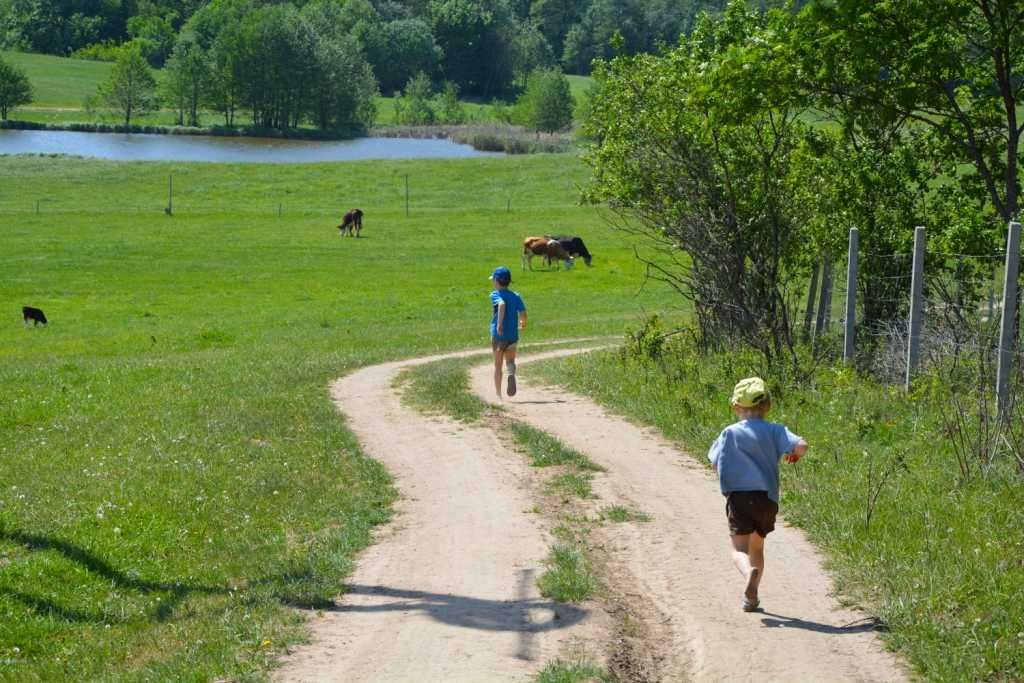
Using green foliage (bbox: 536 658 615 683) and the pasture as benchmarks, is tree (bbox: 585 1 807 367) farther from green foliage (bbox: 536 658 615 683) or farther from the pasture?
green foliage (bbox: 536 658 615 683)

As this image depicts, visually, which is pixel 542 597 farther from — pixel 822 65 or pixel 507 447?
pixel 822 65

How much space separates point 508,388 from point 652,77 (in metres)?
6.59

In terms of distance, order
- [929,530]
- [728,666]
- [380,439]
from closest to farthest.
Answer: [728,666] < [929,530] < [380,439]

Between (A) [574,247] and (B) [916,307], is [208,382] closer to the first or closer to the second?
(B) [916,307]

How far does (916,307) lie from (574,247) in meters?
35.0

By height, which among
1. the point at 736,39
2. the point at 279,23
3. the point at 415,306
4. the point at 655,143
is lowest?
the point at 415,306

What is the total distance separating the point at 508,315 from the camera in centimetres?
1862

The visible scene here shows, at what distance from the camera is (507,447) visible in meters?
14.6

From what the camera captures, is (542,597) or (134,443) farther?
(134,443)

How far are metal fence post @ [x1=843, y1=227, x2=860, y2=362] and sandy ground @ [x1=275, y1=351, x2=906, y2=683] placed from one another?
500cm

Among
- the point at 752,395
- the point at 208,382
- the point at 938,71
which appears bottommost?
the point at 208,382

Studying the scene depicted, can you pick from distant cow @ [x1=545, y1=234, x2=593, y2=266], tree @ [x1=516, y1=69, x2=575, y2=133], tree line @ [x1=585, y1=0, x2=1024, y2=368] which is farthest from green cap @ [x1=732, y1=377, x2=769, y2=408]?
tree @ [x1=516, y1=69, x2=575, y2=133]

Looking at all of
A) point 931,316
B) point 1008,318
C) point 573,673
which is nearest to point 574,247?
point 931,316

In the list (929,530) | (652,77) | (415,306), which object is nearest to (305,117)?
(415,306)
